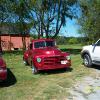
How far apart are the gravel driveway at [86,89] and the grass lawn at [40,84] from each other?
24 centimetres

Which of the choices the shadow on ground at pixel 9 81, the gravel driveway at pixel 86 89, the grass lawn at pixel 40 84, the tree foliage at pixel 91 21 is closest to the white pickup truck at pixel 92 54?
the grass lawn at pixel 40 84

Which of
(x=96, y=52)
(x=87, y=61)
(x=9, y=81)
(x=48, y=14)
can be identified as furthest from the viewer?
(x=48, y=14)

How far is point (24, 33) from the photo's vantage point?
36.1m

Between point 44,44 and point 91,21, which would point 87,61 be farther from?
point 91,21

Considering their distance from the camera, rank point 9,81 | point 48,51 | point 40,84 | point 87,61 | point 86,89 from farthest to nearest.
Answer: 1. point 87,61
2. point 48,51
3. point 9,81
4. point 40,84
5. point 86,89

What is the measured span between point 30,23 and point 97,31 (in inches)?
524

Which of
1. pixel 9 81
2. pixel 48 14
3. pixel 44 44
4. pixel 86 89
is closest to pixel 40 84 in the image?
pixel 9 81

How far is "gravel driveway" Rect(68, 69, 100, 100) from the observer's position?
31.2 feet

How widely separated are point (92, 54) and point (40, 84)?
485cm

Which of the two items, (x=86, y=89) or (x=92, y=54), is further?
(x=92, y=54)

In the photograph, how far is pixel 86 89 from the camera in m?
10.6

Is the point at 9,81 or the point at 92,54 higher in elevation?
the point at 92,54

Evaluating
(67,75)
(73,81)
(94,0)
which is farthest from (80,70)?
(94,0)

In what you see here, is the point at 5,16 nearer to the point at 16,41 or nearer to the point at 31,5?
the point at 31,5
